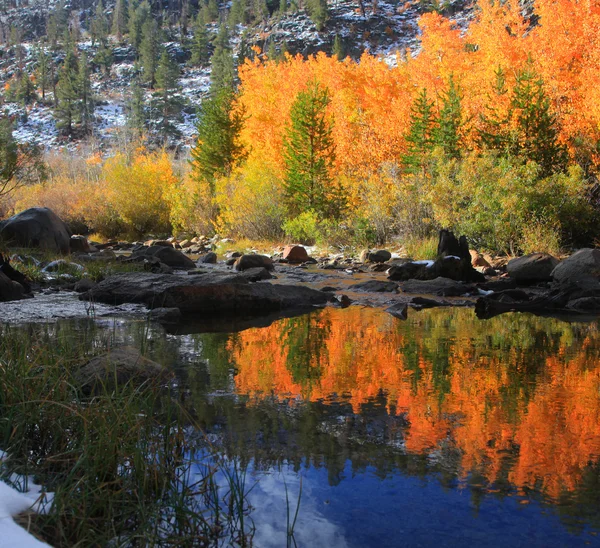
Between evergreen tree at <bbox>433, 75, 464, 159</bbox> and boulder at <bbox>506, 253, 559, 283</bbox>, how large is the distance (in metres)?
9.93

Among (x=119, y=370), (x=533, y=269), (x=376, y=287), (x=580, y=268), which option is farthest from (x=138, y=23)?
(x=119, y=370)

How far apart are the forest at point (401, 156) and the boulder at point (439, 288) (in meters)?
5.96

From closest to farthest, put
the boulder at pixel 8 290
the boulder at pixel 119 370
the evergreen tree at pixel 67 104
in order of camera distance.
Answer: the boulder at pixel 119 370
the boulder at pixel 8 290
the evergreen tree at pixel 67 104

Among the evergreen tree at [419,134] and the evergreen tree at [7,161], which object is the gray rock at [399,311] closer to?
the evergreen tree at [7,161]

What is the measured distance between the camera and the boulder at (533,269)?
45.7ft

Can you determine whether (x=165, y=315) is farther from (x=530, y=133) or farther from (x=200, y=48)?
(x=200, y=48)

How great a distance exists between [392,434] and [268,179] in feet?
78.0

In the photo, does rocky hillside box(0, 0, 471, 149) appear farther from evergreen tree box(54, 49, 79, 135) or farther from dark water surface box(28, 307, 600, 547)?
dark water surface box(28, 307, 600, 547)

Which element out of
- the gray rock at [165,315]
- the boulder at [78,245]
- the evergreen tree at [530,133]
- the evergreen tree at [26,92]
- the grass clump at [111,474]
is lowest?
the gray rock at [165,315]

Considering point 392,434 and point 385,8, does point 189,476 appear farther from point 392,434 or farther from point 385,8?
point 385,8

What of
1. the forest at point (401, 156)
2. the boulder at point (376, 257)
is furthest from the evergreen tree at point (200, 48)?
the boulder at point (376, 257)

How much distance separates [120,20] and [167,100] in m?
42.3

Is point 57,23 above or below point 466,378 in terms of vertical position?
above

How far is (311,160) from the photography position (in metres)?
26.0
